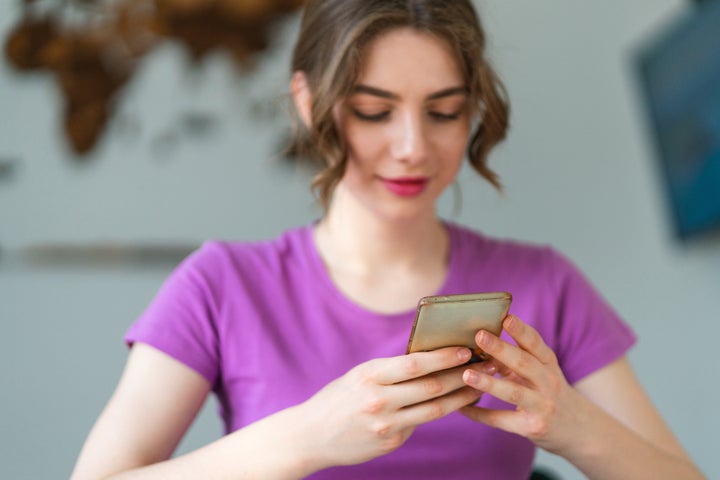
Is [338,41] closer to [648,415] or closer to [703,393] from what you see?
[648,415]

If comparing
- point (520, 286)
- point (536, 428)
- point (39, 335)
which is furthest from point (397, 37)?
point (39, 335)

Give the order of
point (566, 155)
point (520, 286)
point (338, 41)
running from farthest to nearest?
point (566, 155) < point (520, 286) < point (338, 41)

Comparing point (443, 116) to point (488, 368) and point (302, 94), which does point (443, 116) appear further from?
point (488, 368)

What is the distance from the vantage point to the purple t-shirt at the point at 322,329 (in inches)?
43.2

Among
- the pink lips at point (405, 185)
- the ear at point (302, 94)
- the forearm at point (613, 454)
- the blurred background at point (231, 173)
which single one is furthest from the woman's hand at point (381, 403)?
the blurred background at point (231, 173)

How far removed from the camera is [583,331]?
47.3 inches

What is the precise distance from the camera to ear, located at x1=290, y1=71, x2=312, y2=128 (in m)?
1.18

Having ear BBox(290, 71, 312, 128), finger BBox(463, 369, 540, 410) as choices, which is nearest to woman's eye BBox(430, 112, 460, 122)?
ear BBox(290, 71, 312, 128)

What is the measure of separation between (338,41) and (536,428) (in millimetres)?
549

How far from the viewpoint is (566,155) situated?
2.39m

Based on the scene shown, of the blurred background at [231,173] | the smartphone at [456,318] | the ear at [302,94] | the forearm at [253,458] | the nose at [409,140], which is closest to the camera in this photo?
the smartphone at [456,318]

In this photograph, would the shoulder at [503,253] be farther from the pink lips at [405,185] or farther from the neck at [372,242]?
the pink lips at [405,185]

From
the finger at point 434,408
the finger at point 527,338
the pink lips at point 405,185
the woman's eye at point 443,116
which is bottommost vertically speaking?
the finger at point 434,408

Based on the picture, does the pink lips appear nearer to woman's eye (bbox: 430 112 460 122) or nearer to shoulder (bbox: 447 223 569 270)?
woman's eye (bbox: 430 112 460 122)
